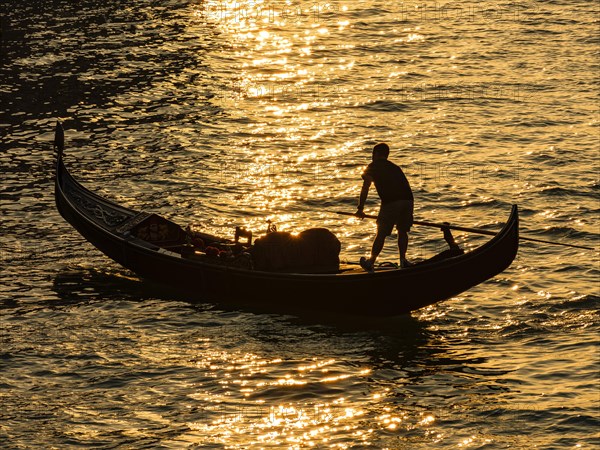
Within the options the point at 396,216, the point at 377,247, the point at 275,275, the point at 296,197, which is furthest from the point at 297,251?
the point at 296,197

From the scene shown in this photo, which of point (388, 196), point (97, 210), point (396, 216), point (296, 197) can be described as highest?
point (388, 196)

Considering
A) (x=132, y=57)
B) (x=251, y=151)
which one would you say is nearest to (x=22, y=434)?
(x=251, y=151)

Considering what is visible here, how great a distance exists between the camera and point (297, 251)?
64.5 ft

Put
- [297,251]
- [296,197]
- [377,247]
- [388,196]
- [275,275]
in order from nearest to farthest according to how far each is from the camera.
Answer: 1. [388,196]
2. [377,247]
3. [275,275]
4. [297,251]
5. [296,197]

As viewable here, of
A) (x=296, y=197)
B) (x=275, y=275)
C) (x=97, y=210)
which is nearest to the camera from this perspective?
(x=275, y=275)

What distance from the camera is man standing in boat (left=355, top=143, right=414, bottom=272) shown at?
1847cm

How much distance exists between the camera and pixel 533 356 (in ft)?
60.4

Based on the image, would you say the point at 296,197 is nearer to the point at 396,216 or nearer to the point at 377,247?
the point at 377,247

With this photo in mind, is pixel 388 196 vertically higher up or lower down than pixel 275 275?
higher up

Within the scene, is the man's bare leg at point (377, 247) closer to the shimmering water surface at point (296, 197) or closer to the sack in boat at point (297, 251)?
the sack in boat at point (297, 251)

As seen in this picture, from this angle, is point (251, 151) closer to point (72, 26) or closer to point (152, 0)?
point (72, 26)

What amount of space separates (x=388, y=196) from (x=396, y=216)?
1.09 feet

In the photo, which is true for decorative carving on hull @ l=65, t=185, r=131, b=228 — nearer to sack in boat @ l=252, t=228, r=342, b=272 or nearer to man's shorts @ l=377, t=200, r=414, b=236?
sack in boat @ l=252, t=228, r=342, b=272

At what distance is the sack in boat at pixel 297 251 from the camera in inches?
773
